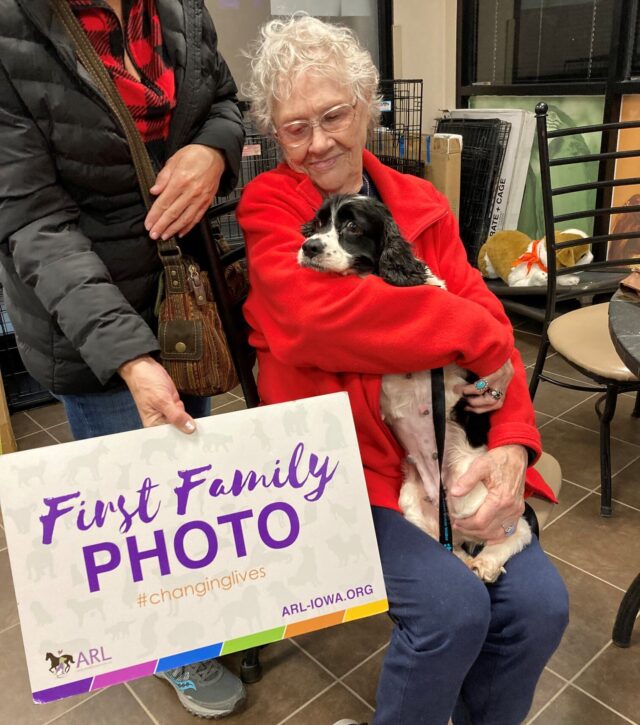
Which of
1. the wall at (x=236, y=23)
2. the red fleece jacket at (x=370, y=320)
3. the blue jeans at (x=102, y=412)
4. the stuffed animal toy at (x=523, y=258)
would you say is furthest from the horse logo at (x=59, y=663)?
the wall at (x=236, y=23)

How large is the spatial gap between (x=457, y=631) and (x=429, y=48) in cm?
419

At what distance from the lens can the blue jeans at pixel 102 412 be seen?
1223 mm

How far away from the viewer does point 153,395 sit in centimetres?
95

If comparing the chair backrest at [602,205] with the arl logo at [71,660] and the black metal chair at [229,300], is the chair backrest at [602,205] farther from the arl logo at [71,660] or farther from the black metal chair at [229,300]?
the arl logo at [71,660]

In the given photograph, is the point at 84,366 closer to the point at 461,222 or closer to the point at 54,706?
the point at 54,706

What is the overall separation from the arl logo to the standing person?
1.11 ft

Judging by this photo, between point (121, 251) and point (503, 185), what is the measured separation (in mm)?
3381

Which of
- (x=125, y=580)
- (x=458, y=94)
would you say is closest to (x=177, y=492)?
(x=125, y=580)

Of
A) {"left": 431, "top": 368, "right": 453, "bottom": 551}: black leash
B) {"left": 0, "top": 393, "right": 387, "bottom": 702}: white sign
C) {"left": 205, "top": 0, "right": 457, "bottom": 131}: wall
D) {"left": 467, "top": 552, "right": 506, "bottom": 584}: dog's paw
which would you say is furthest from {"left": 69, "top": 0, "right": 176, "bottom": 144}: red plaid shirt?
{"left": 205, "top": 0, "right": 457, "bottom": 131}: wall

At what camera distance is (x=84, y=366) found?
1129mm

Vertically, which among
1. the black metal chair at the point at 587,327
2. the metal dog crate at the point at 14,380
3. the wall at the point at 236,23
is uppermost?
the wall at the point at 236,23

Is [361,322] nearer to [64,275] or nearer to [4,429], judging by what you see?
[64,275]

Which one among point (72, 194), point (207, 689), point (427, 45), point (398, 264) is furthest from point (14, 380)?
point (427, 45)

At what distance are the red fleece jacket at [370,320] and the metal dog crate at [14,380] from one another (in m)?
2.20
